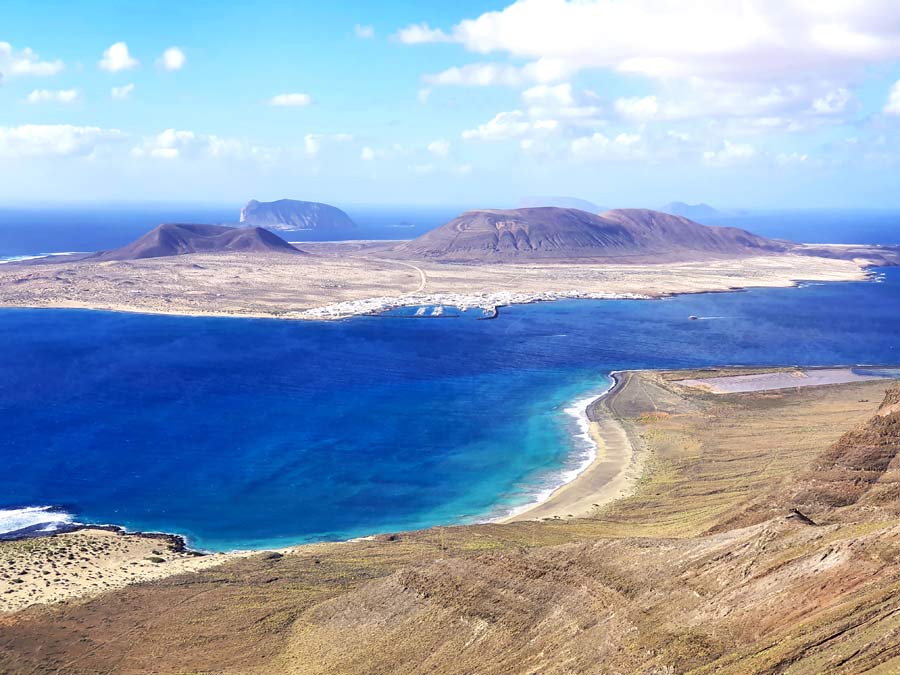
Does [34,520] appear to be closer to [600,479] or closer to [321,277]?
[600,479]

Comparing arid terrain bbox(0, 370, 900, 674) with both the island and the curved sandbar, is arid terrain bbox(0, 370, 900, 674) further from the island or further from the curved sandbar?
the island

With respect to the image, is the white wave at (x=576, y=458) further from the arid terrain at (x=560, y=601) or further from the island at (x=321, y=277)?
the island at (x=321, y=277)

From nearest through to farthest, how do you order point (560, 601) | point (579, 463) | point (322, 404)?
1. point (560, 601)
2. point (579, 463)
3. point (322, 404)

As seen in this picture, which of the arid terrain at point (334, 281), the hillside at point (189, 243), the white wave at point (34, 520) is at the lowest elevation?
the white wave at point (34, 520)

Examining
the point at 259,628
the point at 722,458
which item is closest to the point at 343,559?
the point at 259,628

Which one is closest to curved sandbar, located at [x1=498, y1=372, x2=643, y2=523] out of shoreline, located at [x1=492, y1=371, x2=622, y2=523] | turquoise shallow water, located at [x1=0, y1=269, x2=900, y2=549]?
shoreline, located at [x1=492, y1=371, x2=622, y2=523]

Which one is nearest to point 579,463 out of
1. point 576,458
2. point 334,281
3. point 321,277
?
point 576,458

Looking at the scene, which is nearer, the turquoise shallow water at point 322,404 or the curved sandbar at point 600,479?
the curved sandbar at point 600,479

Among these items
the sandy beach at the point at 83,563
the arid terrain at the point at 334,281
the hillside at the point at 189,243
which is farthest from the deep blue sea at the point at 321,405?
the hillside at the point at 189,243
